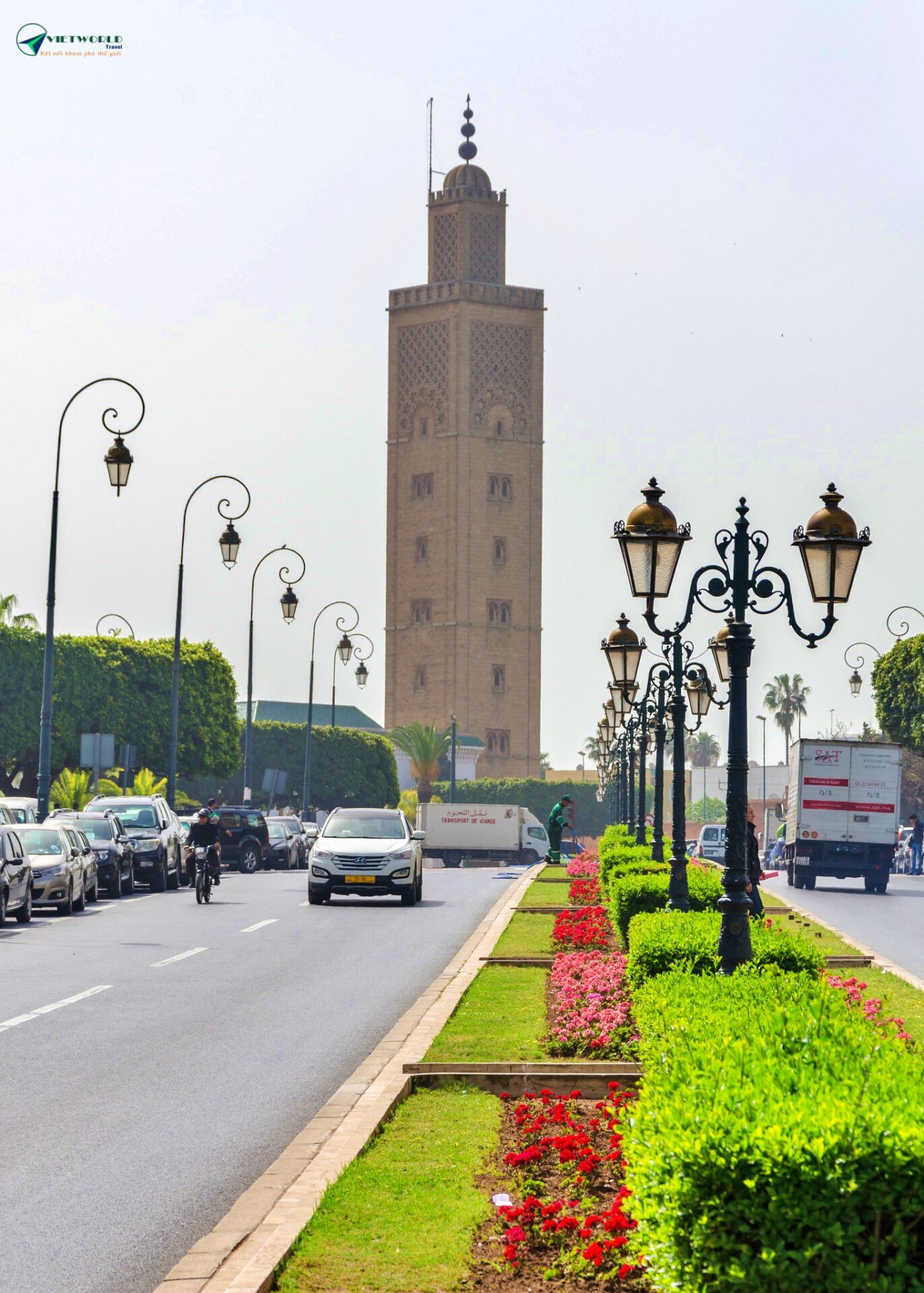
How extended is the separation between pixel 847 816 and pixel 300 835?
19.0 m

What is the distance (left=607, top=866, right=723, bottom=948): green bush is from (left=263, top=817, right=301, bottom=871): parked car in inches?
1404

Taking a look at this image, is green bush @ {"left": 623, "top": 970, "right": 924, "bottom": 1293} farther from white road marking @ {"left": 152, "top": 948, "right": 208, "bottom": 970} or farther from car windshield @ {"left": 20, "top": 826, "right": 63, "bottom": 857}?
car windshield @ {"left": 20, "top": 826, "right": 63, "bottom": 857}

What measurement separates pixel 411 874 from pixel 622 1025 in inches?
769

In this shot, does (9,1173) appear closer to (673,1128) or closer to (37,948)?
(673,1128)

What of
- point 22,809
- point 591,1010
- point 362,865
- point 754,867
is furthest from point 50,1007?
point 22,809

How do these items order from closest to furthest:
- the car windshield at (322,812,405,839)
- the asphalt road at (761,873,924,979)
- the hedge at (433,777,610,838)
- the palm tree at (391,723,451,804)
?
1. the asphalt road at (761,873,924,979)
2. the car windshield at (322,812,405,839)
3. the palm tree at (391,723,451,804)
4. the hedge at (433,777,610,838)

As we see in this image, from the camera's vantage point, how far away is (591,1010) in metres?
12.7

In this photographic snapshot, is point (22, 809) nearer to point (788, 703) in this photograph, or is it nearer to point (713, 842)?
point (713, 842)

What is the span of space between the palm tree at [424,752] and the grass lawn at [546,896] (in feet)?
264

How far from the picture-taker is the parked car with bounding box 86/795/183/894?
123 feet

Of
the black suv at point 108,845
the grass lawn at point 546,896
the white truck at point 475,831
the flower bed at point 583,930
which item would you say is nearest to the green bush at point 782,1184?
the flower bed at point 583,930

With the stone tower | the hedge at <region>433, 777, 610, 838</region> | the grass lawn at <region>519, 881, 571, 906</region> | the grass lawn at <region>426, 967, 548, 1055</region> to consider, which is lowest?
the grass lawn at <region>426, 967, 548, 1055</region>

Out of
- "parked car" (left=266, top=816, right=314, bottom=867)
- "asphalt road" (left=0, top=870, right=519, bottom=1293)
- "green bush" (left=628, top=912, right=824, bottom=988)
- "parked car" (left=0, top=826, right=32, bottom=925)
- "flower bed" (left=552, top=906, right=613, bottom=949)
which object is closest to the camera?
"asphalt road" (left=0, top=870, right=519, bottom=1293)

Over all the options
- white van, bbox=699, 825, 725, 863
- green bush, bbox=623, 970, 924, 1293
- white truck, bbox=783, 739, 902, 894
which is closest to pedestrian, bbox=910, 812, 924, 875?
white van, bbox=699, 825, 725, 863
